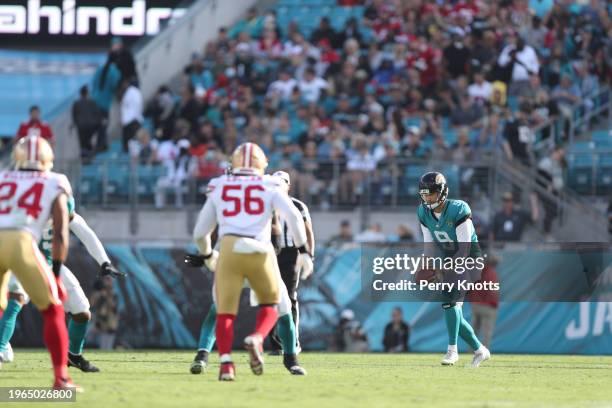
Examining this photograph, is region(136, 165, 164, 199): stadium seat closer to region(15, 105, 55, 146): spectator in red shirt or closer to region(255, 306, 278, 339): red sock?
region(15, 105, 55, 146): spectator in red shirt

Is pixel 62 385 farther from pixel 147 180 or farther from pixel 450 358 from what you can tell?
pixel 147 180

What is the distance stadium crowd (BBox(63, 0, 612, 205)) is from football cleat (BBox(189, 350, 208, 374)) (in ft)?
31.8

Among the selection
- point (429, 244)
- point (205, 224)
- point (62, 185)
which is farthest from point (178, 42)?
point (62, 185)

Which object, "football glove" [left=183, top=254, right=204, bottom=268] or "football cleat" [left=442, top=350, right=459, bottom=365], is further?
"football cleat" [left=442, top=350, right=459, bottom=365]

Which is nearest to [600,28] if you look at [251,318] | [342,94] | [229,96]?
[342,94]

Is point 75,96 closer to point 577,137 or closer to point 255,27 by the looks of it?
point 255,27

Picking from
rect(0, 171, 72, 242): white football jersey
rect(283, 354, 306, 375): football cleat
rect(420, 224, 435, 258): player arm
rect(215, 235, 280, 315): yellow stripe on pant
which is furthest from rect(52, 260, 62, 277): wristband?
rect(420, 224, 435, 258): player arm

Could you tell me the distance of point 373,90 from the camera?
27.8m

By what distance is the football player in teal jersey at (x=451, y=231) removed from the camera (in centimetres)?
1612

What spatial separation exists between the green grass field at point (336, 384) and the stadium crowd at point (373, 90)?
25.2 ft

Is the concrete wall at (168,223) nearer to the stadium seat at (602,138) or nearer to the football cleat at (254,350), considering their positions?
the stadium seat at (602,138)

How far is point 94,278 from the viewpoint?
24.0 meters

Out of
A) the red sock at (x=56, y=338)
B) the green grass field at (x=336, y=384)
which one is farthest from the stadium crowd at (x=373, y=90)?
the red sock at (x=56, y=338)

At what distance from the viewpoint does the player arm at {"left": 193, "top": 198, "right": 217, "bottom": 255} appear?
13031mm
